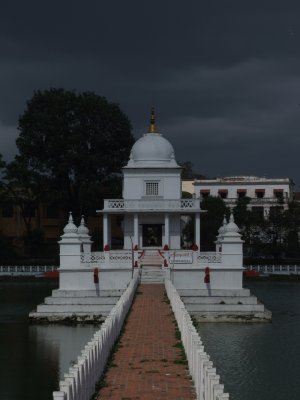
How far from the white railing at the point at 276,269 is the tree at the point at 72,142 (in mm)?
14763

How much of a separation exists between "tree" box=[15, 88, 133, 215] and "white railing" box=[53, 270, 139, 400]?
169 feet

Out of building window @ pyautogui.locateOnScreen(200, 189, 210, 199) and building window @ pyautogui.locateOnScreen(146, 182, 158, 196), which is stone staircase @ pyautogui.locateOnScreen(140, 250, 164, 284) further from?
building window @ pyautogui.locateOnScreen(200, 189, 210, 199)

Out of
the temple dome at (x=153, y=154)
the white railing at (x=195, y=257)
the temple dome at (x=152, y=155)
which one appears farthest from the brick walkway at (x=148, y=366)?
the temple dome at (x=152, y=155)

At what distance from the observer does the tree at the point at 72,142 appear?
244ft

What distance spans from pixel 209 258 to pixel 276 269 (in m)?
28.0

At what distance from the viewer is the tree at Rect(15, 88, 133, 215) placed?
7431 cm

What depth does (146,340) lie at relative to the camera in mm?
22547

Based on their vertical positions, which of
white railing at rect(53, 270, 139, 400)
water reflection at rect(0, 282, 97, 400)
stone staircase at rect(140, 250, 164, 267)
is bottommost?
water reflection at rect(0, 282, 97, 400)

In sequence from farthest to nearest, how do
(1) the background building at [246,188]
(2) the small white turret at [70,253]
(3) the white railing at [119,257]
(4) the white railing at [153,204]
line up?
(1) the background building at [246,188], (4) the white railing at [153,204], (3) the white railing at [119,257], (2) the small white turret at [70,253]

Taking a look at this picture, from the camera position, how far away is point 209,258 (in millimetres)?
41844

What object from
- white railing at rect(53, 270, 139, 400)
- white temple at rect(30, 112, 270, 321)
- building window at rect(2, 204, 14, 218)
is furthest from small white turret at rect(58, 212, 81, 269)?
building window at rect(2, 204, 14, 218)

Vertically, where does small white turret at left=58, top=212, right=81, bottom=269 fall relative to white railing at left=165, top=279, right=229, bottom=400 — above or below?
above

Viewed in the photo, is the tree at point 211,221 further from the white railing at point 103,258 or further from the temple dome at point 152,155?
the white railing at point 103,258

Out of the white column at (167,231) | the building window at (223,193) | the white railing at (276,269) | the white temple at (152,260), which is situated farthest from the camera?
the building window at (223,193)
